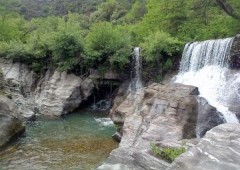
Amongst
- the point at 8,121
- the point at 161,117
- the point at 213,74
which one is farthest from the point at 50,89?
the point at 161,117

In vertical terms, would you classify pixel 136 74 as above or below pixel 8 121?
above

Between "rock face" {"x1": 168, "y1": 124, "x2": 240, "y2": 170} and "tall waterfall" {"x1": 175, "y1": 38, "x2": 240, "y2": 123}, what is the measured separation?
7.42 meters

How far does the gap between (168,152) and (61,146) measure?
7839 mm

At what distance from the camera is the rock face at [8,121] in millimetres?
16172

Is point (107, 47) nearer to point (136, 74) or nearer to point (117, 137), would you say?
point (136, 74)

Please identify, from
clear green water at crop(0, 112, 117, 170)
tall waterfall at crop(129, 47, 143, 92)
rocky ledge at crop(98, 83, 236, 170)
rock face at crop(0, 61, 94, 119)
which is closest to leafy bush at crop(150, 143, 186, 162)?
rocky ledge at crop(98, 83, 236, 170)

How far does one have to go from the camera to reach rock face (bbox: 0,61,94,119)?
82.6 feet

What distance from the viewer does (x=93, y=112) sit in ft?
84.2

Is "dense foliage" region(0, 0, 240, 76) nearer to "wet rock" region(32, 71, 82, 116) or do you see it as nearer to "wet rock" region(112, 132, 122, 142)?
"wet rock" region(32, 71, 82, 116)

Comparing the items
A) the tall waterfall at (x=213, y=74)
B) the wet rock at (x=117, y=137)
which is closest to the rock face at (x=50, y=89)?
the tall waterfall at (x=213, y=74)

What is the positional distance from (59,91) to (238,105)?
13.7 m

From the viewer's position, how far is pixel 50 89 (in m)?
26.2

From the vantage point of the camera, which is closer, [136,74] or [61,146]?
[61,146]

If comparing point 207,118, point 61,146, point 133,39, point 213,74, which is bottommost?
point 61,146
